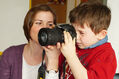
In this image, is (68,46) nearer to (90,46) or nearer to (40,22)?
(90,46)

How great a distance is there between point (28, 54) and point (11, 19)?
1078mm

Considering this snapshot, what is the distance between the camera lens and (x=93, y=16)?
2.31ft

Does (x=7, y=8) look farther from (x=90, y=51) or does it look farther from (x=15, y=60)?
(x=90, y=51)

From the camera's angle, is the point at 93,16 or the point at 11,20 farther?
the point at 11,20

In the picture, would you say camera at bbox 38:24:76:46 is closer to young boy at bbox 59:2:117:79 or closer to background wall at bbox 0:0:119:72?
young boy at bbox 59:2:117:79

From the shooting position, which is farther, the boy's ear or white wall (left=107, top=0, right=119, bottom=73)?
white wall (left=107, top=0, right=119, bottom=73)

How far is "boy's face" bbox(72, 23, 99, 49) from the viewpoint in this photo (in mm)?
693

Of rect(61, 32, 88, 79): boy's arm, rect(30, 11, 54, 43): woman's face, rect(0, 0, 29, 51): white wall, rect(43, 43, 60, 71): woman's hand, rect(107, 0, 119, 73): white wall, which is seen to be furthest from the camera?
rect(0, 0, 29, 51): white wall

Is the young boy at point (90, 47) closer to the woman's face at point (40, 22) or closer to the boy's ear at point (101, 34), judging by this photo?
the boy's ear at point (101, 34)

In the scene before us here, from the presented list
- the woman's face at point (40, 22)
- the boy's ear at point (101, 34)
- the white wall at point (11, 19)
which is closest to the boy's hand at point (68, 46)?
the boy's ear at point (101, 34)

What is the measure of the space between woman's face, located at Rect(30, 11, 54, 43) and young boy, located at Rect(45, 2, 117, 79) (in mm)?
213

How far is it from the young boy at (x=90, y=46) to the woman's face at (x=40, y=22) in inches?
8.4

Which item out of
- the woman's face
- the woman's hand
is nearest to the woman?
the woman's face

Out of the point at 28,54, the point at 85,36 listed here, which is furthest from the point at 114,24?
the point at 85,36
